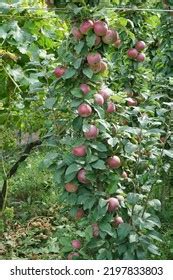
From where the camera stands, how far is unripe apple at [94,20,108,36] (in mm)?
2193

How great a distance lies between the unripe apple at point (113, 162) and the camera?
2331 mm

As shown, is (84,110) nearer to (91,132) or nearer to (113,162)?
(91,132)

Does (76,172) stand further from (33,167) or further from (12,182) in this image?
(33,167)

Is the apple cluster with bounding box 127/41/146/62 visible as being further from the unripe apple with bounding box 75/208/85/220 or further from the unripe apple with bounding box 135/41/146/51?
the unripe apple with bounding box 75/208/85/220

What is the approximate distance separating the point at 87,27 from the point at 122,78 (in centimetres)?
129

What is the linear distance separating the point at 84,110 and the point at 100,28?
37 centimetres

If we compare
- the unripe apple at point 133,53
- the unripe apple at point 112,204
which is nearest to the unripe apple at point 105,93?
the unripe apple at point 112,204

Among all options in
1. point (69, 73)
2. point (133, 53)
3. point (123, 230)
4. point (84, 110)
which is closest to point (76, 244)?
point (123, 230)

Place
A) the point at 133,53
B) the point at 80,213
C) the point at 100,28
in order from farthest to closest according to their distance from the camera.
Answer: the point at 133,53 → the point at 80,213 → the point at 100,28

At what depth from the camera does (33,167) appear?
5426mm

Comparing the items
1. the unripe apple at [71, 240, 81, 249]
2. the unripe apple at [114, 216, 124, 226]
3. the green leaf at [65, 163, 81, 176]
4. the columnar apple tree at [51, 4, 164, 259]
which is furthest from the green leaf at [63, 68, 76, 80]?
the unripe apple at [71, 240, 81, 249]

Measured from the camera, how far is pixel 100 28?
2.19 m

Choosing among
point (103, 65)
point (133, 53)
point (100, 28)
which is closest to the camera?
point (100, 28)
